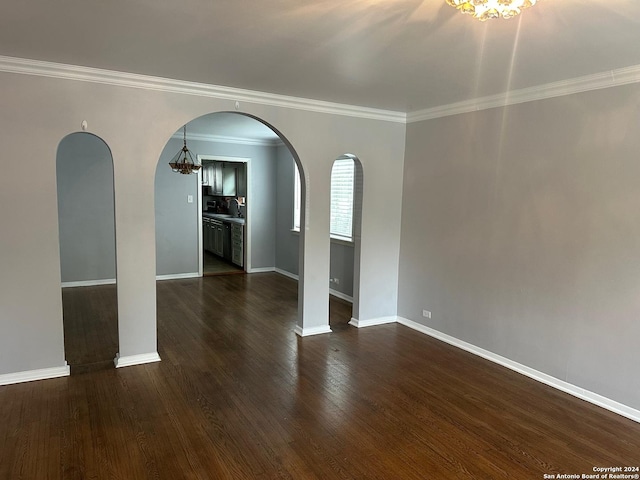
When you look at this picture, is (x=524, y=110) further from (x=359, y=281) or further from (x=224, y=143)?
(x=224, y=143)

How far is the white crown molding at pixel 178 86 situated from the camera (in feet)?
10.6

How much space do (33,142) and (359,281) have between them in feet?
11.1

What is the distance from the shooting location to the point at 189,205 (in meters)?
7.43

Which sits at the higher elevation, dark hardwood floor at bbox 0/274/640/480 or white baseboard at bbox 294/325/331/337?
white baseboard at bbox 294/325/331/337

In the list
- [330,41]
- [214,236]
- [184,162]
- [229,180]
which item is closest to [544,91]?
[330,41]

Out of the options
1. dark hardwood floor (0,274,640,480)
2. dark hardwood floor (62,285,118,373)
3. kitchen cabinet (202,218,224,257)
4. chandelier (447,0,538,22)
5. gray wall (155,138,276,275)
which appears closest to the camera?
chandelier (447,0,538,22)

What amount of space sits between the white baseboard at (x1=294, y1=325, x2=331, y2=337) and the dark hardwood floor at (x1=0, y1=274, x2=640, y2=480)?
0.70ft

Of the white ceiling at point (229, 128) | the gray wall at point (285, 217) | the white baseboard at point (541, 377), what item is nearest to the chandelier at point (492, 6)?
the white baseboard at point (541, 377)

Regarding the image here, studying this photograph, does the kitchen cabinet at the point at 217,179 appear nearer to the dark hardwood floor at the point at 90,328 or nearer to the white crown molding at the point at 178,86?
the dark hardwood floor at the point at 90,328

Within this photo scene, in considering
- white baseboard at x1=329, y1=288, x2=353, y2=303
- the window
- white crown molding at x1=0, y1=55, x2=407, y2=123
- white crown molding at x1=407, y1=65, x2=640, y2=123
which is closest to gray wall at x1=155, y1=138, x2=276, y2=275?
the window

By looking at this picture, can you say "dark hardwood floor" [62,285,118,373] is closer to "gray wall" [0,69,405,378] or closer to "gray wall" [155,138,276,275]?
"gray wall" [0,69,405,378]

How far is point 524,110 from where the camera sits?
375 cm

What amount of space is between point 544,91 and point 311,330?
10.4ft

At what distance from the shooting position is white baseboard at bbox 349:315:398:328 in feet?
16.6
